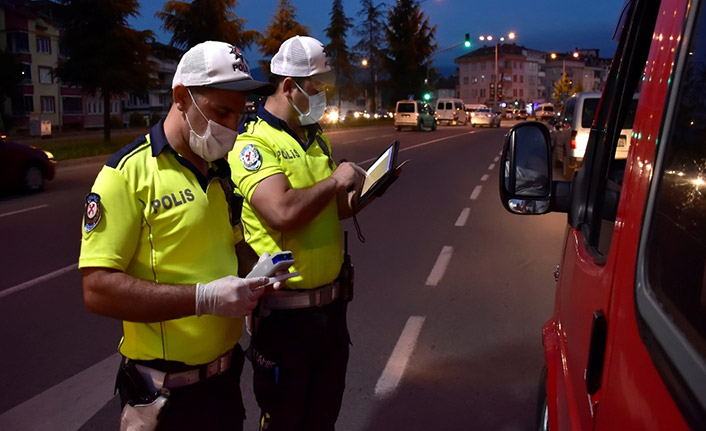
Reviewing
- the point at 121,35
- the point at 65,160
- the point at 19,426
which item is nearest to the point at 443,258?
the point at 19,426

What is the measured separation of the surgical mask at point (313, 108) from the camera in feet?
9.17

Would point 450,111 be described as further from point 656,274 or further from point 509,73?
point 509,73

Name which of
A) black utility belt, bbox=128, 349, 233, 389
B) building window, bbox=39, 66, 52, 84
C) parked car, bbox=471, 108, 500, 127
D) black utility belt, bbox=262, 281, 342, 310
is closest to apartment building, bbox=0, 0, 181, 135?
building window, bbox=39, 66, 52, 84

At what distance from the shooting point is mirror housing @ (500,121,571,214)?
221cm

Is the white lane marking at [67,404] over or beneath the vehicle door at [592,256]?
beneath

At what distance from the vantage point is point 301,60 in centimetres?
278

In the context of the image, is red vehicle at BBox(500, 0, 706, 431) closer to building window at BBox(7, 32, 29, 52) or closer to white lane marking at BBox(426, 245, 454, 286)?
white lane marking at BBox(426, 245, 454, 286)

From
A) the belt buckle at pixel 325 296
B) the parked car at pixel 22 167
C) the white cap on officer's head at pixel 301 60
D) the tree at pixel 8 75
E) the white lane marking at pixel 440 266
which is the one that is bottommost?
the white lane marking at pixel 440 266

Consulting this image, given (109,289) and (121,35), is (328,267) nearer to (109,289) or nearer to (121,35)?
(109,289)

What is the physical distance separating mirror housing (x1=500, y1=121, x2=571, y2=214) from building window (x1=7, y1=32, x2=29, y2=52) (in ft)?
179

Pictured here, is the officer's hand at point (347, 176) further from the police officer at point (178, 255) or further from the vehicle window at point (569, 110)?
the vehicle window at point (569, 110)

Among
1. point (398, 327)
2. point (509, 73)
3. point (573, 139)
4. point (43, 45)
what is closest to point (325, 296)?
point (398, 327)

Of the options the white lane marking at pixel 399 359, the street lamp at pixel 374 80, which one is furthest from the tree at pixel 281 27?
the white lane marking at pixel 399 359

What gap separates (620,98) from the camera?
2176mm
